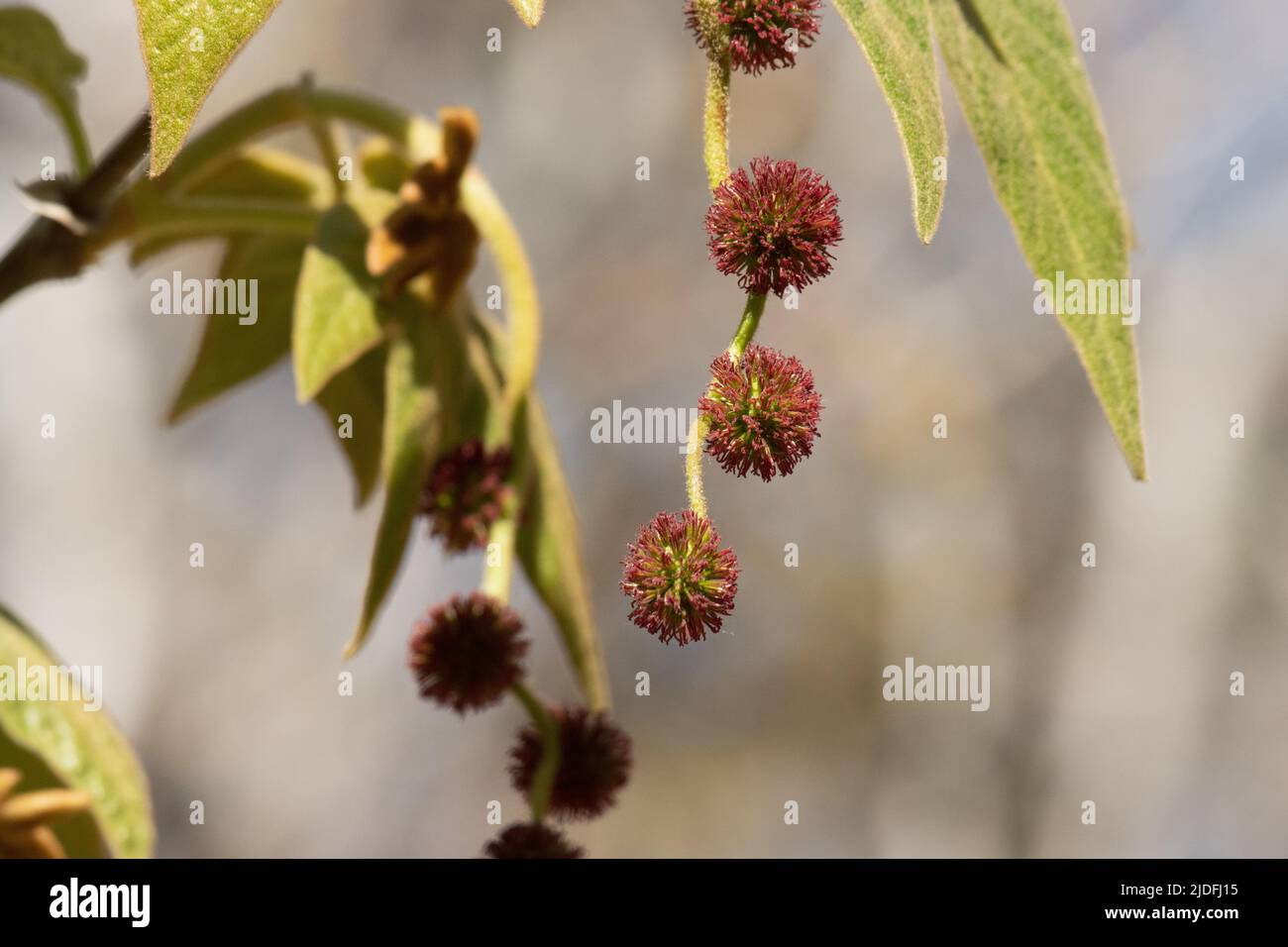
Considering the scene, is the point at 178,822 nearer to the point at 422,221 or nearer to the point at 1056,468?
the point at 1056,468

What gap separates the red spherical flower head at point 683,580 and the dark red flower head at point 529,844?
0.84 ft

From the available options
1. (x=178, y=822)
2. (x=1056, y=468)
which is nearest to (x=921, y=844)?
(x=1056, y=468)

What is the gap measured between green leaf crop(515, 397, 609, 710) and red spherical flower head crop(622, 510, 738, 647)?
0.35 meters

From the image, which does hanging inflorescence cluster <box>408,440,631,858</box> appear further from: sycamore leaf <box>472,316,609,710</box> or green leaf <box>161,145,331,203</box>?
green leaf <box>161,145,331,203</box>

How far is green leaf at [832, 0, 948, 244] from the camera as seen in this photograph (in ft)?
1.71

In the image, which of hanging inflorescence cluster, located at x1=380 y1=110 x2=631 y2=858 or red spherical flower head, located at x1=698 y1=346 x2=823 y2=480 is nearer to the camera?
red spherical flower head, located at x1=698 y1=346 x2=823 y2=480

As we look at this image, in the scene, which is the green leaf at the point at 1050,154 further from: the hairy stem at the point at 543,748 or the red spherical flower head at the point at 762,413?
the hairy stem at the point at 543,748

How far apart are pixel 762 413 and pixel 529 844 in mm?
333

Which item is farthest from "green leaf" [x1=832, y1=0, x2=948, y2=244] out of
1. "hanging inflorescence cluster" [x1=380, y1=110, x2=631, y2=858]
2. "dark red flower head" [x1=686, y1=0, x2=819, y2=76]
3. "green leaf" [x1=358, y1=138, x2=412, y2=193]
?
"green leaf" [x1=358, y1=138, x2=412, y2=193]

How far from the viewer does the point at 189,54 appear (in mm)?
470

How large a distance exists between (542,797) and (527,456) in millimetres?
223

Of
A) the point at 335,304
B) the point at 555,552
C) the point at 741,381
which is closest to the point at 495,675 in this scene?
the point at 555,552

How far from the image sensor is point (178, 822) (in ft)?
13.2
